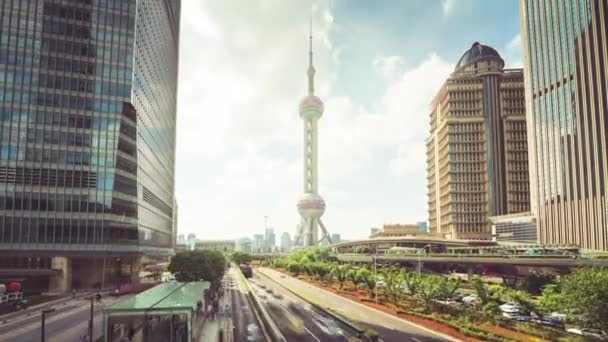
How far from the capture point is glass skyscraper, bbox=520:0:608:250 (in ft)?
351

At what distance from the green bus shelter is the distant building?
122m

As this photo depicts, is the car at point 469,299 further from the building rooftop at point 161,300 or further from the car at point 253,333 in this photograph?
the building rooftop at point 161,300

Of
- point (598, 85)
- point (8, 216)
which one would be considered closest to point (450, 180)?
point (598, 85)

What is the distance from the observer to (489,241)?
526ft

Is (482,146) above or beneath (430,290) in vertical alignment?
above

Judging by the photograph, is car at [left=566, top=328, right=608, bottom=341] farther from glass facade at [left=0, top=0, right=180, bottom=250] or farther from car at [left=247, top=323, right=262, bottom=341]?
glass facade at [left=0, top=0, right=180, bottom=250]

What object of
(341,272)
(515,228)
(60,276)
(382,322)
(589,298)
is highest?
(515,228)

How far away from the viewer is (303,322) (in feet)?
184

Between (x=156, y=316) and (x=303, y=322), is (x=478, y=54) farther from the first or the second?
(x=156, y=316)

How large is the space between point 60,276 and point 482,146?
149m

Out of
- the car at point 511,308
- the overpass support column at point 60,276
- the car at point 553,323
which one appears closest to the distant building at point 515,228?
the car at point 511,308

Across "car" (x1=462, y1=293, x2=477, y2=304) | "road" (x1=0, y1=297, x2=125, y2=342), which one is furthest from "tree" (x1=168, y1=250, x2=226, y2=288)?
"car" (x1=462, y1=293, x2=477, y2=304)

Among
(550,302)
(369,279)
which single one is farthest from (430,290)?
(369,279)

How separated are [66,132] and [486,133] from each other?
145m
